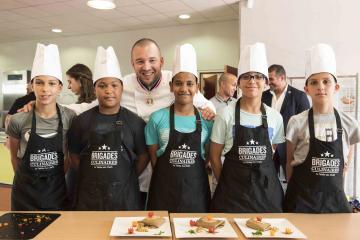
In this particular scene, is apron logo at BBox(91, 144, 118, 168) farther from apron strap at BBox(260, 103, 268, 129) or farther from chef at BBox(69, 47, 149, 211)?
apron strap at BBox(260, 103, 268, 129)

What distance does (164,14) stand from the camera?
182 inches

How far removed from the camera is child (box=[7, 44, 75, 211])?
1742 mm

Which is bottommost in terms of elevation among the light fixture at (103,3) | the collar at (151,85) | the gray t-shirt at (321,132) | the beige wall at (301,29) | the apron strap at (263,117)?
the gray t-shirt at (321,132)

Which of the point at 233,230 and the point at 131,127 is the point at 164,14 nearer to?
the point at 131,127

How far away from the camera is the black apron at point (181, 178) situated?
67.1 inches

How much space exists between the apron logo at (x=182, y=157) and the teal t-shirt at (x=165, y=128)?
0.07 meters

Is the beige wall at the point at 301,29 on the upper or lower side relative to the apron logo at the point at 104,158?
upper

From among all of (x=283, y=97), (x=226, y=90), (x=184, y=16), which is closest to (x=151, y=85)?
(x=283, y=97)

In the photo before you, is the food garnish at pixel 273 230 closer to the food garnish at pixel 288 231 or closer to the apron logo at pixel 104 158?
the food garnish at pixel 288 231

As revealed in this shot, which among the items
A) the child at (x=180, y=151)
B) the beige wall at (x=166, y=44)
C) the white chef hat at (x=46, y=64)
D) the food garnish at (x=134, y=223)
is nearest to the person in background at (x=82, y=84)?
the white chef hat at (x=46, y=64)

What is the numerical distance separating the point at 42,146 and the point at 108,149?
34cm

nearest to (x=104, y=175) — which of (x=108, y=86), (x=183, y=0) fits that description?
(x=108, y=86)

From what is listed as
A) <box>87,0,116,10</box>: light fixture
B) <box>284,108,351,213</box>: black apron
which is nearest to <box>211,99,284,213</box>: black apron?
<box>284,108,351,213</box>: black apron

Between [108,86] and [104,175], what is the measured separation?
1.58ft
